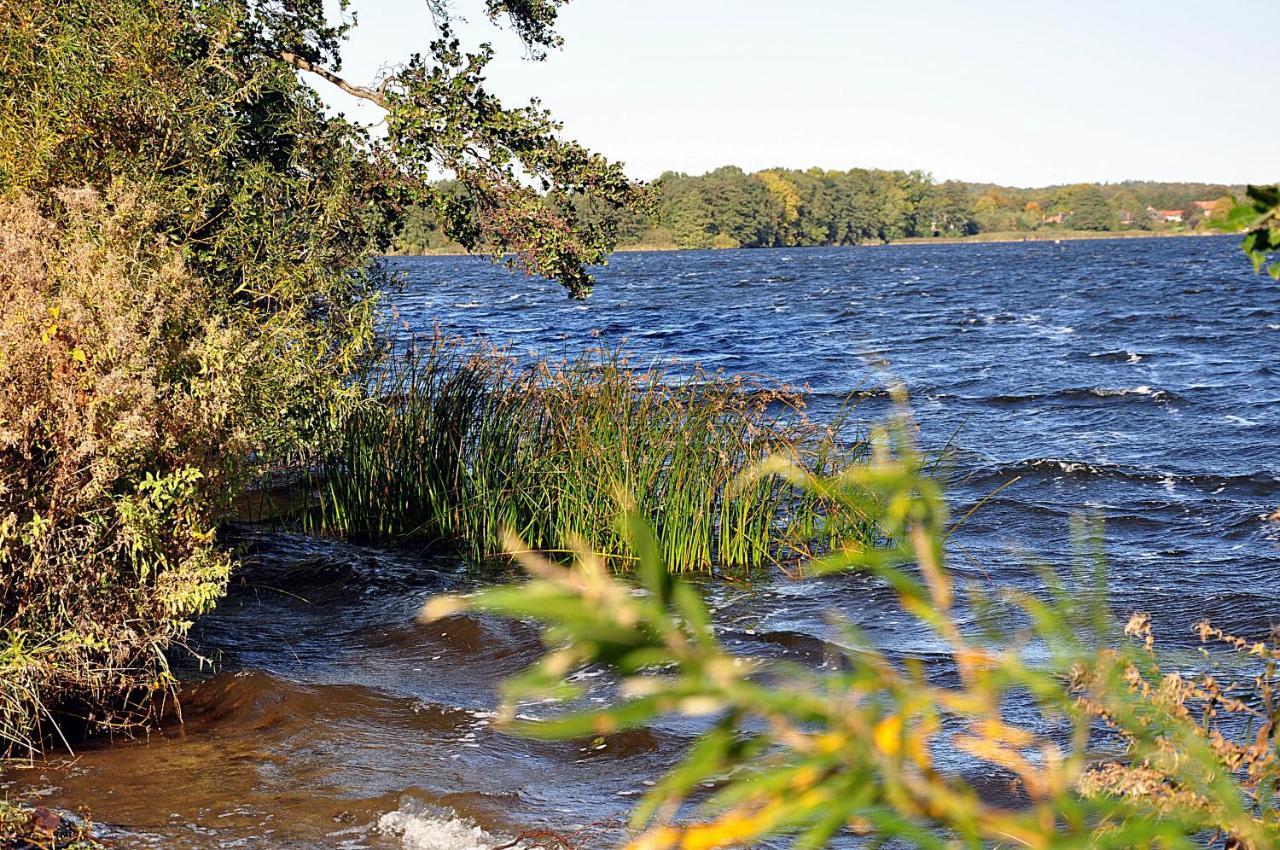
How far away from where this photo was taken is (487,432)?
34.8ft

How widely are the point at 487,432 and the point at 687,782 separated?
32.3 ft

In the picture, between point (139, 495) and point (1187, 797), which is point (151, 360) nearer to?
point (139, 495)

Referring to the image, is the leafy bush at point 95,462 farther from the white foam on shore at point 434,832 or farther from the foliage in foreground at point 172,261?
the white foam on shore at point 434,832

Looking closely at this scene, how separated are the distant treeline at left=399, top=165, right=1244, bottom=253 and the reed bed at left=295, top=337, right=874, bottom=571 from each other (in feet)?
453

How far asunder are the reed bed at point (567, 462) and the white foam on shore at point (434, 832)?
417 cm

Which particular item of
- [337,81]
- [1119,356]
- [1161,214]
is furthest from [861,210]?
[337,81]

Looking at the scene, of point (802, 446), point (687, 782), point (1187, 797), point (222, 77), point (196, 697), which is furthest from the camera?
point (802, 446)

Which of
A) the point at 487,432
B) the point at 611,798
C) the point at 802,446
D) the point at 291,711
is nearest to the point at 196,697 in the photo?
the point at 291,711

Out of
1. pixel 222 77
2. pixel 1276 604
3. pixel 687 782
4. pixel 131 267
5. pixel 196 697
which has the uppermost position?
pixel 222 77

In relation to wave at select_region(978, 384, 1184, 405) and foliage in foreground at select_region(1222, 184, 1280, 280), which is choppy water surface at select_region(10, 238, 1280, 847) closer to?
wave at select_region(978, 384, 1184, 405)

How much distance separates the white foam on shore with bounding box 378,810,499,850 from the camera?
5203 mm

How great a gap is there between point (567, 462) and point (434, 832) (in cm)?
516

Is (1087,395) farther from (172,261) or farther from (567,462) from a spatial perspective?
(172,261)

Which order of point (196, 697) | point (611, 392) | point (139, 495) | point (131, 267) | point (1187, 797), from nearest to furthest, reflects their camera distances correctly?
point (1187, 797)
point (139, 495)
point (131, 267)
point (196, 697)
point (611, 392)
